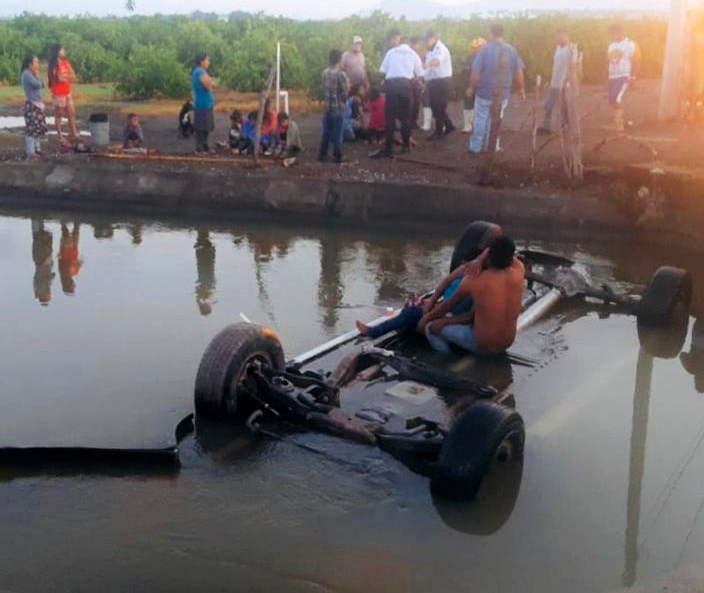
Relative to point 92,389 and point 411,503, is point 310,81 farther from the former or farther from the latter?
point 411,503

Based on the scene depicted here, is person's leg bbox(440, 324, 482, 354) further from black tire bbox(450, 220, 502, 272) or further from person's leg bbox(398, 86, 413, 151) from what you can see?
person's leg bbox(398, 86, 413, 151)

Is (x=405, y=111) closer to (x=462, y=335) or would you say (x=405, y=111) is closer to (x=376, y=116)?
(x=376, y=116)

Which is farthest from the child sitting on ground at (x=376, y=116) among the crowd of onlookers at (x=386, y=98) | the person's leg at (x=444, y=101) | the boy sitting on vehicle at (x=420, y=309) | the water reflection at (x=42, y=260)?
the boy sitting on vehicle at (x=420, y=309)

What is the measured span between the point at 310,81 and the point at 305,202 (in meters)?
11.6

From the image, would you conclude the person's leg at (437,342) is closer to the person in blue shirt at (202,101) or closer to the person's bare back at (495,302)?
the person's bare back at (495,302)

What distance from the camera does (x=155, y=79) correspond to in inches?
1097

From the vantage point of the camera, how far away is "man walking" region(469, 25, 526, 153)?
15.4 meters

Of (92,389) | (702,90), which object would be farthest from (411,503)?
(702,90)

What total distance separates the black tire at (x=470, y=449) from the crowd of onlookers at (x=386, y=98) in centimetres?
912

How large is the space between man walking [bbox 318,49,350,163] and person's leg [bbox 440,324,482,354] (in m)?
8.17

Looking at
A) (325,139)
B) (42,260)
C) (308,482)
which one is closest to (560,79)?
(325,139)

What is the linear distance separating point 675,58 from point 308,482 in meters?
14.6

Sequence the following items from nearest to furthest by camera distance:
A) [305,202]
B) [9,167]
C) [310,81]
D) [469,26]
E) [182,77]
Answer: [305,202], [9,167], [310,81], [182,77], [469,26]

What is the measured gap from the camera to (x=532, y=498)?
635 centimetres
